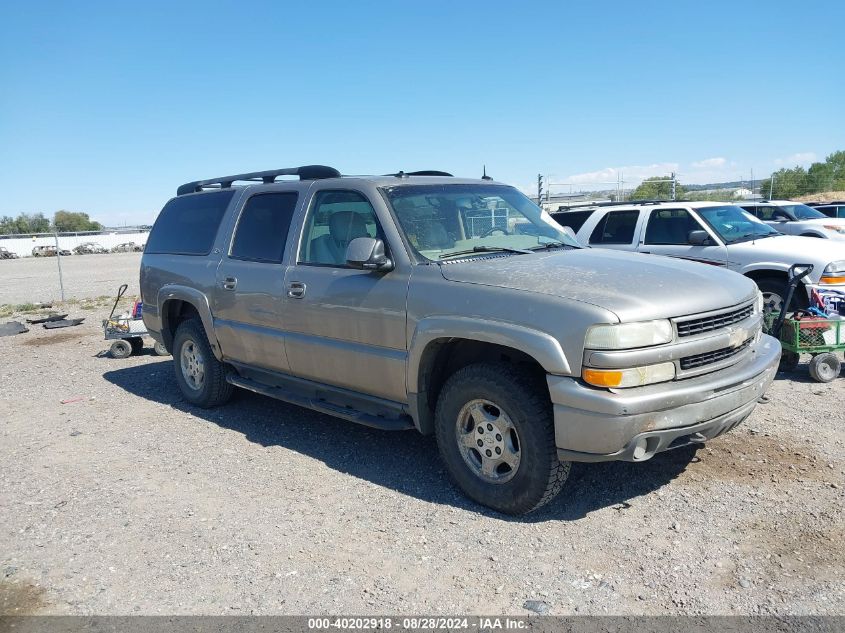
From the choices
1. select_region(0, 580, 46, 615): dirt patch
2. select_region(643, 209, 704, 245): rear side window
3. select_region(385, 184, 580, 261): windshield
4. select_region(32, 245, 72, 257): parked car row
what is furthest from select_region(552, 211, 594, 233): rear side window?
select_region(32, 245, 72, 257): parked car row

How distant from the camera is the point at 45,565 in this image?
3.75m

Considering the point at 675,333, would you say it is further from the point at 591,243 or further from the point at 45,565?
the point at 591,243

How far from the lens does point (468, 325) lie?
13.0 feet

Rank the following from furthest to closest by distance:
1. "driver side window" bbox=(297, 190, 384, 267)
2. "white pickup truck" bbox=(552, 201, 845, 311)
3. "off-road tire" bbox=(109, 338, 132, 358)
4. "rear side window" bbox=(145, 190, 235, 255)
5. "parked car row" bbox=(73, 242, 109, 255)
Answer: "parked car row" bbox=(73, 242, 109, 255) < "off-road tire" bbox=(109, 338, 132, 358) < "white pickup truck" bbox=(552, 201, 845, 311) < "rear side window" bbox=(145, 190, 235, 255) < "driver side window" bbox=(297, 190, 384, 267)

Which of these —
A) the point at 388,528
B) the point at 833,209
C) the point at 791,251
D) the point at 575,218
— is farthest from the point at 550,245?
the point at 833,209

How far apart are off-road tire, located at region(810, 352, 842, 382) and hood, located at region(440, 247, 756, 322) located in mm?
2829

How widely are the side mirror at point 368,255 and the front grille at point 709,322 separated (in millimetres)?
1827

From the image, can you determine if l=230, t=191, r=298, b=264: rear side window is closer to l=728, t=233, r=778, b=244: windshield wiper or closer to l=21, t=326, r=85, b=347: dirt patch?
l=728, t=233, r=778, b=244: windshield wiper

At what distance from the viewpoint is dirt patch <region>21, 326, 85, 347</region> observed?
35.9 ft

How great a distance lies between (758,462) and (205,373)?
473cm

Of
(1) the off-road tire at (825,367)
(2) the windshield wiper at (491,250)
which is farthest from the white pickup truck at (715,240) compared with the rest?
(2) the windshield wiper at (491,250)

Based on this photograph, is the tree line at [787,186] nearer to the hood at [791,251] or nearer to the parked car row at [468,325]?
the hood at [791,251]

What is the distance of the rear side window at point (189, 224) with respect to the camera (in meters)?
6.31

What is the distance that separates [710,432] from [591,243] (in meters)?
6.30
